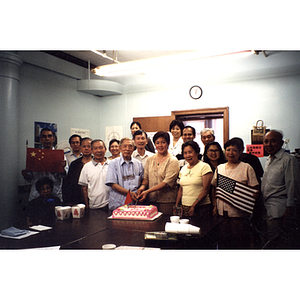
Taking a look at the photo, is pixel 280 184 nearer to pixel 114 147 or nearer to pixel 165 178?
pixel 165 178

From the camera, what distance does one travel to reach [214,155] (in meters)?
2.96

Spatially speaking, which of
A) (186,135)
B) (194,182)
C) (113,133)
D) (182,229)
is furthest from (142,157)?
(182,229)

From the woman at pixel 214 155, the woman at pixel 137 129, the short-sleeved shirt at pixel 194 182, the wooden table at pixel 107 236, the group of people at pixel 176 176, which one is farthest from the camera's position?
the woman at pixel 137 129

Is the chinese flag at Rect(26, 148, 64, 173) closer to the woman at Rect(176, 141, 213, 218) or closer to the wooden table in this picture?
the wooden table

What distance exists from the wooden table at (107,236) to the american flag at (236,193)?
0.44m

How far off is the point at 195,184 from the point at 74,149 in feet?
4.87

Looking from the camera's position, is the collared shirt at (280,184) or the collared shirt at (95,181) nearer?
the collared shirt at (280,184)

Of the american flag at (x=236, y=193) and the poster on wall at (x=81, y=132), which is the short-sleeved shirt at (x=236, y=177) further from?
the poster on wall at (x=81, y=132)

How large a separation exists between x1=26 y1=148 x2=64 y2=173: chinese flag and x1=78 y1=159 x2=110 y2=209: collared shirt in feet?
0.94

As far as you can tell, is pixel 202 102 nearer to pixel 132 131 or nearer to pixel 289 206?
pixel 132 131

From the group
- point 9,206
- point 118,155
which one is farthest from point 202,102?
point 9,206

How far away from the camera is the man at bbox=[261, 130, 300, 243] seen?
2.67 meters

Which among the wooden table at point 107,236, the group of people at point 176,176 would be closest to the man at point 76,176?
the group of people at point 176,176

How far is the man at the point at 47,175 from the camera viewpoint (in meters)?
3.05
